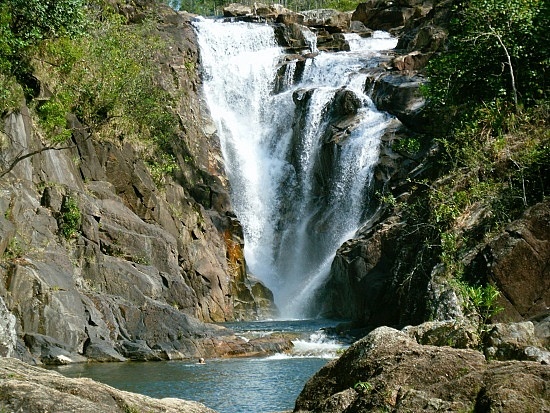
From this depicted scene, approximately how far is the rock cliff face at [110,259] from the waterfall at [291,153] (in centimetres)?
357

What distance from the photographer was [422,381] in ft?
19.0

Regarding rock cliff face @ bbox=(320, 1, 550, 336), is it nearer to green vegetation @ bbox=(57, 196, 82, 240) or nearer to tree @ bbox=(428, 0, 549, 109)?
tree @ bbox=(428, 0, 549, 109)

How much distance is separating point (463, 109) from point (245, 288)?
1535 centimetres

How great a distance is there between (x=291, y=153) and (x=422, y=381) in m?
39.0

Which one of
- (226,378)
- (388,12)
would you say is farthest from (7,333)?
(388,12)

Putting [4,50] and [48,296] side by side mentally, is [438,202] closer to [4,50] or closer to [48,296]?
[48,296]

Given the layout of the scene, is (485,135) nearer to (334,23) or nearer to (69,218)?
(69,218)

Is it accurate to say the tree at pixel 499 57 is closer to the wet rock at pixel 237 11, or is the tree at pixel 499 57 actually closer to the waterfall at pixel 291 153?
the waterfall at pixel 291 153

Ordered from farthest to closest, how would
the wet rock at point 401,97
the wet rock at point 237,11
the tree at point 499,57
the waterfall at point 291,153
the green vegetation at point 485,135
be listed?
the wet rock at point 237,11 → the waterfall at point 291,153 → the wet rock at point 401,97 → the tree at point 499,57 → the green vegetation at point 485,135

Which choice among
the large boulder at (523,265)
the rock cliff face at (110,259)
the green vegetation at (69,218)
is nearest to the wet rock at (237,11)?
the rock cliff face at (110,259)

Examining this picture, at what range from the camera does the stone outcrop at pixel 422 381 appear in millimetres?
5121

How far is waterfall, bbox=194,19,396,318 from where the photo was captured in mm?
38719

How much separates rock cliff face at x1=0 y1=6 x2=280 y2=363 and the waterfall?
11.7 ft

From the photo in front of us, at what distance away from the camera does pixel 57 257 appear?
861 inches
